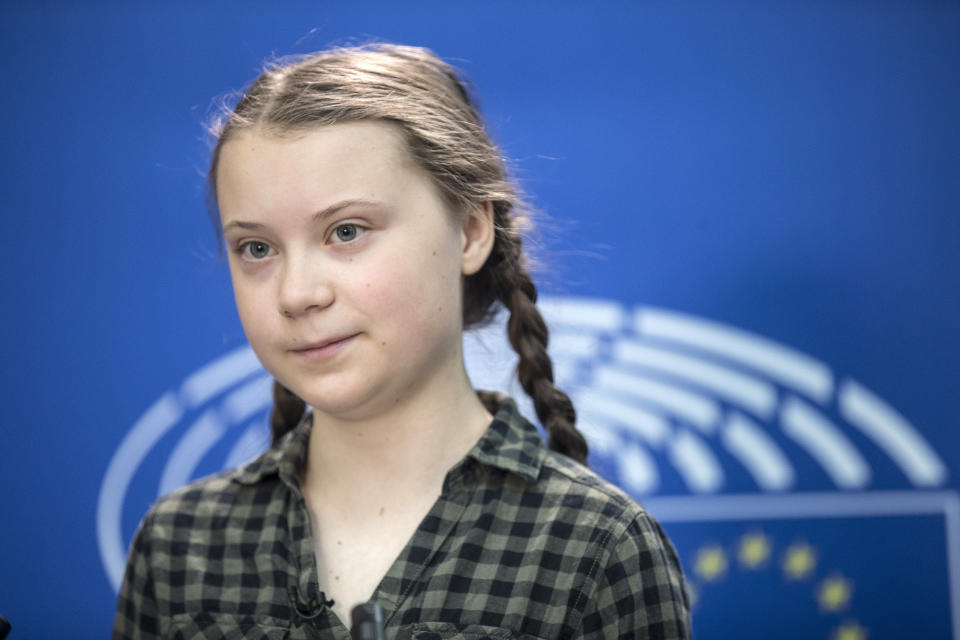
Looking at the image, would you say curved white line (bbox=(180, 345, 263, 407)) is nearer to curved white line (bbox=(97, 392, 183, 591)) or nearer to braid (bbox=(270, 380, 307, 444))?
curved white line (bbox=(97, 392, 183, 591))

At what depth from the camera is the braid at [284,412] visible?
1250 mm

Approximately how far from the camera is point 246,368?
1.55 meters

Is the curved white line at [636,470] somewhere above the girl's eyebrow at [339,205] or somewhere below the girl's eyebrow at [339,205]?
below

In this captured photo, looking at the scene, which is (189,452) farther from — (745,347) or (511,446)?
(745,347)

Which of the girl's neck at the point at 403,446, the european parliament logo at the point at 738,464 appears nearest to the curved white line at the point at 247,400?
the european parliament logo at the point at 738,464

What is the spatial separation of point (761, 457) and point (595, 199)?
1.47ft

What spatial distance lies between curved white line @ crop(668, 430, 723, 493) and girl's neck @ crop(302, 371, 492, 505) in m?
0.54

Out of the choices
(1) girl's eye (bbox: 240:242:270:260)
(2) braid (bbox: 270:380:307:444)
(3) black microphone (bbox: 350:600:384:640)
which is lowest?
(3) black microphone (bbox: 350:600:384:640)

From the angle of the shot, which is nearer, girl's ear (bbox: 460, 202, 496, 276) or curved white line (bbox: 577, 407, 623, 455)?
girl's ear (bbox: 460, 202, 496, 276)

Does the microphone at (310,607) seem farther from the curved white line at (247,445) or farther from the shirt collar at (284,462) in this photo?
the curved white line at (247,445)

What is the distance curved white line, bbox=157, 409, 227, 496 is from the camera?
1.54 m

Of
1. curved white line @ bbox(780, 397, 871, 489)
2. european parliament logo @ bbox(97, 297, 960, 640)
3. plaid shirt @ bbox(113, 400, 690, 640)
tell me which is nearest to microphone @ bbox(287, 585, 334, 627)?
plaid shirt @ bbox(113, 400, 690, 640)

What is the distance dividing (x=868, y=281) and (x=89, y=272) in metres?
1.14

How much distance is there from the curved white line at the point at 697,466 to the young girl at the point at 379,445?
473 millimetres
